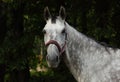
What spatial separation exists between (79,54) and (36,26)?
363 centimetres

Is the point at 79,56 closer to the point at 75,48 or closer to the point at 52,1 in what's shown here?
the point at 75,48

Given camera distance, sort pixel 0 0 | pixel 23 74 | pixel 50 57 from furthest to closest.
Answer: pixel 23 74
pixel 0 0
pixel 50 57

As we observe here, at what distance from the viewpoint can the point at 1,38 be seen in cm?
913

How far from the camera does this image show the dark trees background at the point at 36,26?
8289 millimetres

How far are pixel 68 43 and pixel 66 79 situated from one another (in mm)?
3539

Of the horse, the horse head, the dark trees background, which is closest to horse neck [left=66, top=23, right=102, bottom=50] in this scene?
the horse

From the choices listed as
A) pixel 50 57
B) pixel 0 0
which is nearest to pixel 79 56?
pixel 50 57

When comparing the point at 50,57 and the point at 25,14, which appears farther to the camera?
the point at 25,14

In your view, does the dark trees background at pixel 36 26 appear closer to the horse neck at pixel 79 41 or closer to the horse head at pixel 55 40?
the horse neck at pixel 79 41

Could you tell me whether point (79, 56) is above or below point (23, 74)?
above

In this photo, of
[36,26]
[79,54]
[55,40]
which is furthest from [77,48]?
[36,26]

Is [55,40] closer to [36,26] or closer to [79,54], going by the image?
[79,54]

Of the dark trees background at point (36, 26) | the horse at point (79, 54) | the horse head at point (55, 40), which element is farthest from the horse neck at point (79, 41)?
the dark trees background at point (36, 26)

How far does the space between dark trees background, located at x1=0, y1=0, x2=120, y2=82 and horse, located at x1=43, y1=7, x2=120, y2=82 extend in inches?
104
